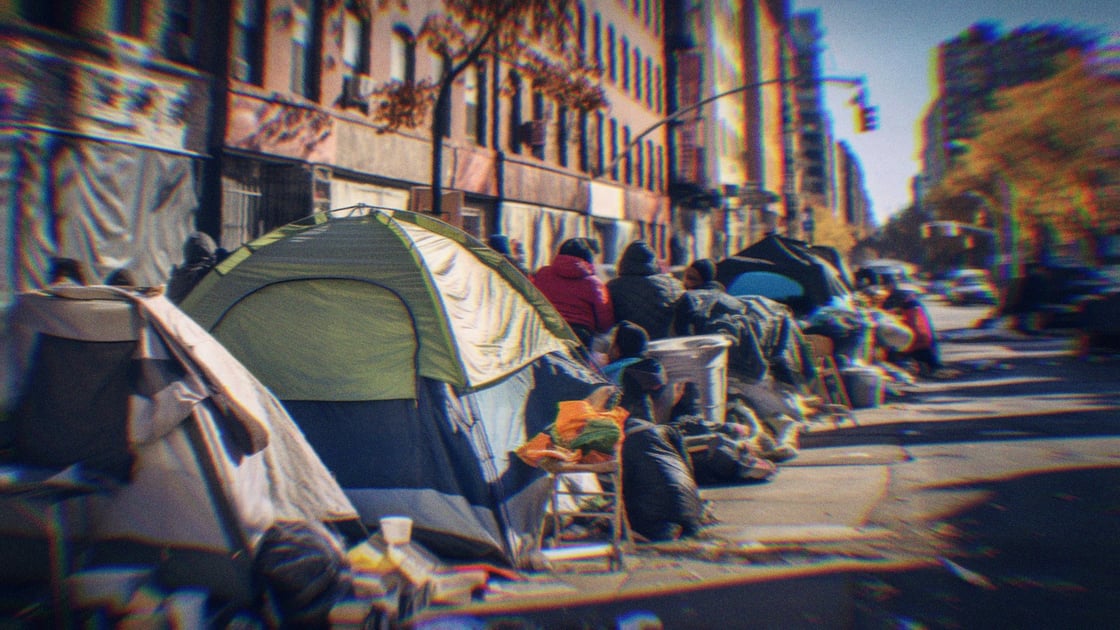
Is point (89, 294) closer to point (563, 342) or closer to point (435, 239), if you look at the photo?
point (435, 239)

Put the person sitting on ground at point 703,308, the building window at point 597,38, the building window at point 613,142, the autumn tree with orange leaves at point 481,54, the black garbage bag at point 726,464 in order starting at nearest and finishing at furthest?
the black garbage bag at point 726,464, the person sitting on ground at point 703,308, the autumn tree with orange leaves at point 481,54, the building window at point 597,38, the building window at point 613,142

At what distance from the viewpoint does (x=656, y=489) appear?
15.5 feet

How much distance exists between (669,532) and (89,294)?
3395mm

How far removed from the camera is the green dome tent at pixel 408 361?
4367 millimetres

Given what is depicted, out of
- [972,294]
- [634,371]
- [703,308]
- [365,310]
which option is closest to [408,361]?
[365,310]

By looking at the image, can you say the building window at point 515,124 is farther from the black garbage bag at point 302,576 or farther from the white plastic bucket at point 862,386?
the black garbage bag at point 302,576

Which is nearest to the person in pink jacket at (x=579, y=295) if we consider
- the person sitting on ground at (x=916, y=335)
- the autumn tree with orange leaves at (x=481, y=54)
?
the autumn tree with orange leaves at (x=481, y=54)

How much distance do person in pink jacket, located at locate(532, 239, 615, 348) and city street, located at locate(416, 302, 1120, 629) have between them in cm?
211

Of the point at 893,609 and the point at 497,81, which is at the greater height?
the point at 497,81

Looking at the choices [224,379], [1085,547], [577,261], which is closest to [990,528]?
[1085,547]

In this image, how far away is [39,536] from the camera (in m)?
3.33

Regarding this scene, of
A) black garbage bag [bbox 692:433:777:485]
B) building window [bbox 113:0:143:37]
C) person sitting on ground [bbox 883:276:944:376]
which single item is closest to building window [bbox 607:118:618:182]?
person sitting on ground [bbox 883:276:944:376]

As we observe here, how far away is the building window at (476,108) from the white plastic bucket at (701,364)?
13.3m

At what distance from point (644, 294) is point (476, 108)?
1296cm
